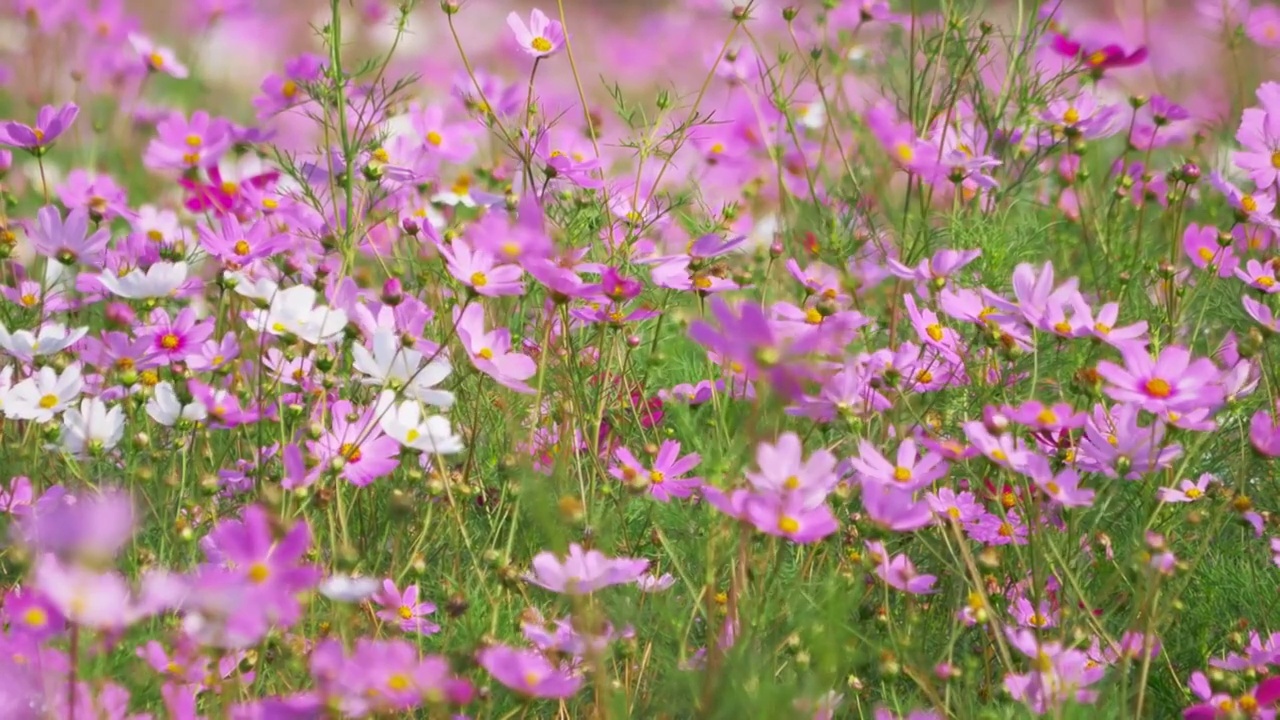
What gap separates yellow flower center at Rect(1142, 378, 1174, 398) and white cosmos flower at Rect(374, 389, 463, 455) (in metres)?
0.59

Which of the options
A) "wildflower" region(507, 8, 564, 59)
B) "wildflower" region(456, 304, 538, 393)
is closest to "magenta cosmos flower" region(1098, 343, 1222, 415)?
"wildflower" region(456, 304, 538, 393)

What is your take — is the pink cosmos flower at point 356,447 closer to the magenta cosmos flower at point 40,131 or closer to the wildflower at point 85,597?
the wildflower at point 85,597

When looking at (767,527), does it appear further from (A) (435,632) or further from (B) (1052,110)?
(B) (1052,110)

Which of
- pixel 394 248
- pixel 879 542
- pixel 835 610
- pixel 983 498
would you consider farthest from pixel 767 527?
pixel 394 248

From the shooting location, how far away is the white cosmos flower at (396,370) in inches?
49.7

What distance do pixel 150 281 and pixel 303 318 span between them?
19 centimetres

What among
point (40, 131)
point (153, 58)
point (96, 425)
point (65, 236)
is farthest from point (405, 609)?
point (153, 58)

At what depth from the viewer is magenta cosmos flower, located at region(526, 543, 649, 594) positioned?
101 centimetres

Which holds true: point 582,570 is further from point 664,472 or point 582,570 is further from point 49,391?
point 49,391

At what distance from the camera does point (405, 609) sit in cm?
120

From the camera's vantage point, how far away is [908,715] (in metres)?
1.19

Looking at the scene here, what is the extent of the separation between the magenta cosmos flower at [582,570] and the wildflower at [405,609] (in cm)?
13

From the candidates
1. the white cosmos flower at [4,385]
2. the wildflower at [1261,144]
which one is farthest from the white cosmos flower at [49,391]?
the wildflower at [1261,144]

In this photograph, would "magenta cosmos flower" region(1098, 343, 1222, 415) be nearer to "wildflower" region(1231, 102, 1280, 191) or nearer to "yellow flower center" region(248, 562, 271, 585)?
"wildflower" region(1231, 102, 1280, 191)
